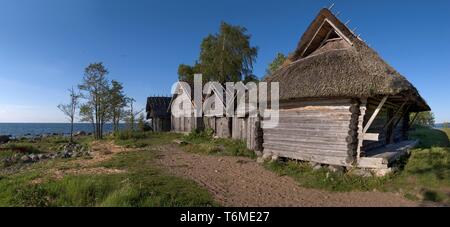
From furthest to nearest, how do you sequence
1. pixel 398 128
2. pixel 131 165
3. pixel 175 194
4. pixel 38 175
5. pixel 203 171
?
pixel 398 128
pixel 131 165
pixel 203 171
pixel 38 175
pixel 175 194

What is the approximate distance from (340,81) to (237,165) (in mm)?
5718

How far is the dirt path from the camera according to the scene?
25.5 feet

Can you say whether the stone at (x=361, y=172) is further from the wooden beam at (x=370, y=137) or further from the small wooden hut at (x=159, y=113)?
the small wooden hut at (x=159, y=113)

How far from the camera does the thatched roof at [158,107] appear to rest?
3356 cm

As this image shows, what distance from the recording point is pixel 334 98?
36.1 feet

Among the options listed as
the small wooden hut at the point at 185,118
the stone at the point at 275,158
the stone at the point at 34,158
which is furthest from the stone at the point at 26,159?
the small wooden hut at the point at 185,118

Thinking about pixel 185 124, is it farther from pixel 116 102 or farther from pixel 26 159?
pixel 26 159

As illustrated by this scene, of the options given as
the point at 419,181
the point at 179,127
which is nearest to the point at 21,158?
the point at 179,127

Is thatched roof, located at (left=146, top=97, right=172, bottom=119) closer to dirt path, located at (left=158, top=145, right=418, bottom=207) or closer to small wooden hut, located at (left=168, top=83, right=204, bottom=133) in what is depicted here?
small wooden hut, located at (left=168, top=83, right=204, bottom=133)

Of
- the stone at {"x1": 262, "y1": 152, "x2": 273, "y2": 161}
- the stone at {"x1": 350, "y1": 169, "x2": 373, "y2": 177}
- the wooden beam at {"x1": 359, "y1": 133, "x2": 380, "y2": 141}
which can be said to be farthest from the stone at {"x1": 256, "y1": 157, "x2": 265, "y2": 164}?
the wooden beam at {"x1": 359, "y1": 133, "x2": 380, "y2": 141}

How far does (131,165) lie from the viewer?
1262 cm
